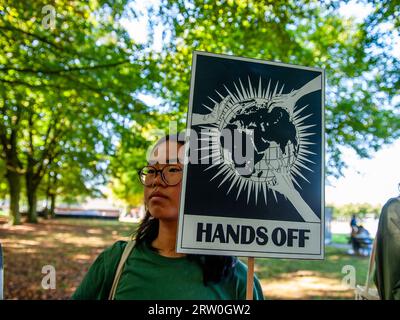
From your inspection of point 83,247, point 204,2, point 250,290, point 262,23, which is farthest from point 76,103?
point 83,247

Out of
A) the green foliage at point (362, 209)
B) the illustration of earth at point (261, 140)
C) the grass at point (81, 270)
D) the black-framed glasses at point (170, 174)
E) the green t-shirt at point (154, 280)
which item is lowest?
the grass at point (81, 270)

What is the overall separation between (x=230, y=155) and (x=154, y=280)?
2.02 ft

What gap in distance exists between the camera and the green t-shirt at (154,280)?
57.6 inches

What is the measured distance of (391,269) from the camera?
1.55 metres

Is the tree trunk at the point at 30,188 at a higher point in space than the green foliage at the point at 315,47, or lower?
lower

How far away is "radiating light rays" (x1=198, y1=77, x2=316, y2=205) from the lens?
1.47 m

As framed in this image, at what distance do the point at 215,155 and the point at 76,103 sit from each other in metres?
5.48

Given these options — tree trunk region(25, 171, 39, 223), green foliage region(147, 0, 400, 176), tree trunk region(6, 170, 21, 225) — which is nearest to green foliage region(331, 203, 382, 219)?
green foliage region(147, 0, 400, 176)

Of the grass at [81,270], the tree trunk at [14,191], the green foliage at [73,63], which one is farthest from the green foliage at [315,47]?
the tree trunk at [14,191]

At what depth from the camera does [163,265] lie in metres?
1.52

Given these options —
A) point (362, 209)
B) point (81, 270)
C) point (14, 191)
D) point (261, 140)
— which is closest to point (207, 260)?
point (261, 140)

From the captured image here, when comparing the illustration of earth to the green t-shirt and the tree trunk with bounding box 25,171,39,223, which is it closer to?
the green t-shirt

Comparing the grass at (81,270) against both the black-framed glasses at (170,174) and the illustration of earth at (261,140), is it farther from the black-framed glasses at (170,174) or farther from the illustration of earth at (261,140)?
the illustration of earth at (261,140)

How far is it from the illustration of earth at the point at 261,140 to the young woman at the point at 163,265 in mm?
270
